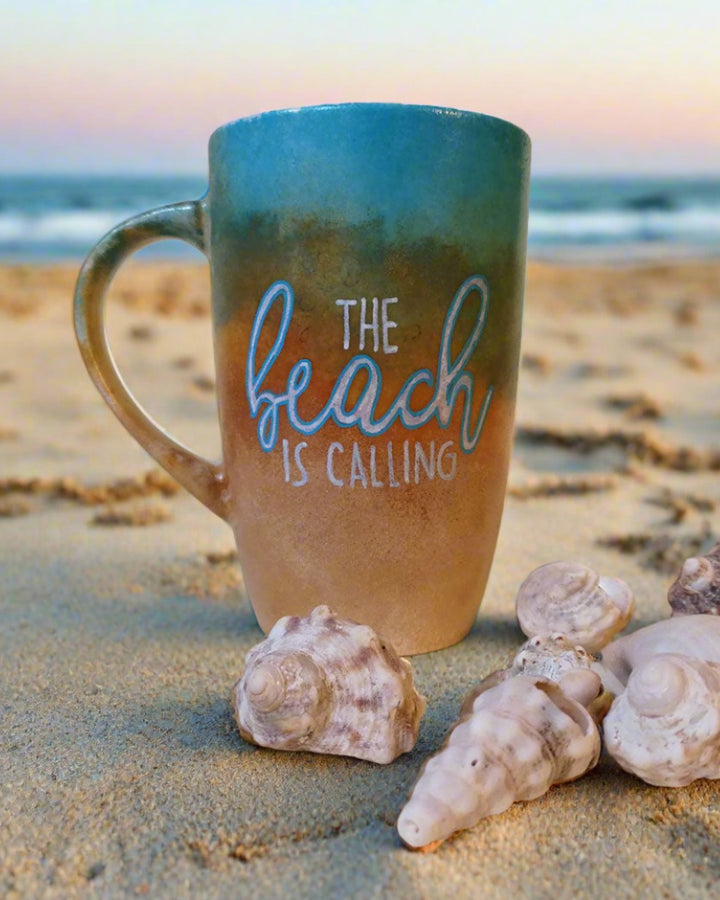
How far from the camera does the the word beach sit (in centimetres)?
145

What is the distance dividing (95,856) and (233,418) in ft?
2.34

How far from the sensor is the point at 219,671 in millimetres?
1549

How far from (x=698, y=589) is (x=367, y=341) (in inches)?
24.4

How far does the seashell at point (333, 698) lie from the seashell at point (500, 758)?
0.33 feet

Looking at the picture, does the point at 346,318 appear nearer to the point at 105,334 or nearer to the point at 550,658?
the point at 105,334

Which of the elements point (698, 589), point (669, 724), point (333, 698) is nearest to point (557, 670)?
point (669, 724)

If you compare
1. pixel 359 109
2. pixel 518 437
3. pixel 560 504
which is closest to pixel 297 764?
pixel 359 109

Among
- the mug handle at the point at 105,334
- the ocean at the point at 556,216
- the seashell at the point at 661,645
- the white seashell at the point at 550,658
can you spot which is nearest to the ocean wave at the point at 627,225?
the ocean at the point at 556,216

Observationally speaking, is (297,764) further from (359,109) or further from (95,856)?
(359,109)

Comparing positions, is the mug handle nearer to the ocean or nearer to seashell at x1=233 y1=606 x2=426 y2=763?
seashell at x1=233 y1=606 x2=426 y2=763

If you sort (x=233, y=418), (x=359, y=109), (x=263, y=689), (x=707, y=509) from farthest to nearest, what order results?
(x=707, y=509) → (x=233, y=418) → (x=359, y=109) → (x=263, y=689)

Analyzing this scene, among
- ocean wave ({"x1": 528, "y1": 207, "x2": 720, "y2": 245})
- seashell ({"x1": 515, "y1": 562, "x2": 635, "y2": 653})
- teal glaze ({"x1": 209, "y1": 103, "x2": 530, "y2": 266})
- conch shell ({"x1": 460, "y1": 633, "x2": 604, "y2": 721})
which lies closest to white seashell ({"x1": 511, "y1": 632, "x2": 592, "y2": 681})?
conch shell ({"x1": 460, "y1": 633, "x2": 604, "y2": 721})

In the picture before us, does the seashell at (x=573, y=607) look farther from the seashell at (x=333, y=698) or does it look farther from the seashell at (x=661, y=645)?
the seashell at (x=333, y=698)

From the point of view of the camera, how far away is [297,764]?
4.00ft
